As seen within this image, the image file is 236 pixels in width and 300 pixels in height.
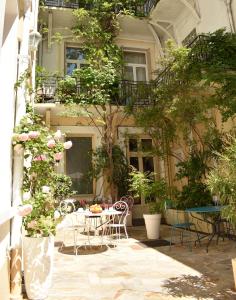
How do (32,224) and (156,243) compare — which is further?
(156,243)

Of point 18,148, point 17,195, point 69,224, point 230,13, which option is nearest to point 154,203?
point 69,224

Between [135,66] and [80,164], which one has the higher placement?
[135,66]

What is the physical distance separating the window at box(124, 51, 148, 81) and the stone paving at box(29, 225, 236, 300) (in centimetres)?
771

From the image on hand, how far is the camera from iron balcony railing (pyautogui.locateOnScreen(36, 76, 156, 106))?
974 cm

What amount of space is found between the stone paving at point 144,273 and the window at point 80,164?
14.4ft

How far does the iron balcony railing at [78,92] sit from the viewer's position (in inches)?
383

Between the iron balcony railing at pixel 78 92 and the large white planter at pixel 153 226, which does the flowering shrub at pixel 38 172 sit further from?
the iron balcony railing at pixel 78 92

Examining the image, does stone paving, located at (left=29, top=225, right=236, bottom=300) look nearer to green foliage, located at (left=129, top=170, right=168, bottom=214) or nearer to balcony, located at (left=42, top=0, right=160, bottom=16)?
green foliage, located at (left=129, top=170, right=168, bottom=214)

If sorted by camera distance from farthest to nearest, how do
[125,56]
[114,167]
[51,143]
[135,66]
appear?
[135,66] < [125,56] < [114,167] < [51,143]

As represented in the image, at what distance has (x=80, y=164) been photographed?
435 inches

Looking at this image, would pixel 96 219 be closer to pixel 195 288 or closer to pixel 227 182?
pixel 195 288

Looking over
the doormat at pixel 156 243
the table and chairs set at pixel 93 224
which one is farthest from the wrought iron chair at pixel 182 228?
the table and chairs set at pixel 93 224

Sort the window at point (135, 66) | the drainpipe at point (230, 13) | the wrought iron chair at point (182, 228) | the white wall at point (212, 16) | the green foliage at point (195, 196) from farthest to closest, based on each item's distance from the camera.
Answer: the window at point (135, 66) → the white wall at point (212, 16) → the drainpipe at point (230, 13) → the green foliage at point (195, 196) → the wrought iron chair at point (182, 228)

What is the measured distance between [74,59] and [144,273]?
927 centimetres
